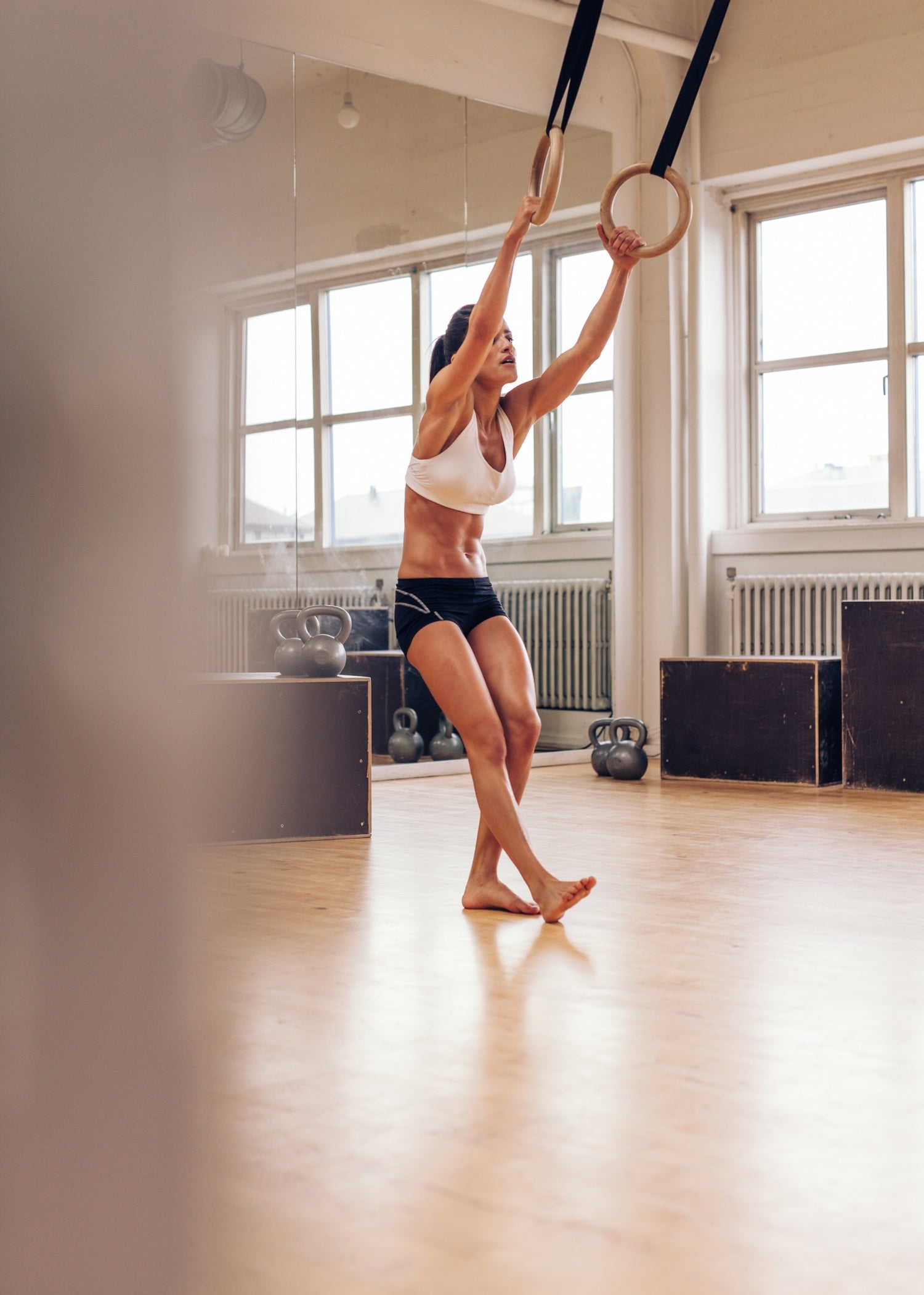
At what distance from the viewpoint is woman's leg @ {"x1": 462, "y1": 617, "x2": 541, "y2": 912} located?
3463 millimetres

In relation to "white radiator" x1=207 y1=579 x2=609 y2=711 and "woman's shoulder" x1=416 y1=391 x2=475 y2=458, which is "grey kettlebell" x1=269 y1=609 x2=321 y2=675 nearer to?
"woman's shoulder" x1=416 y1=391 x2=475 y2=458

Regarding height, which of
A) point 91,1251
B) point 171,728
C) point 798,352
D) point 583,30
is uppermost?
point 583,30

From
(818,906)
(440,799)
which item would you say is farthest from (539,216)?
(440,799)

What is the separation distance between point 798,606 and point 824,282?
1.85m

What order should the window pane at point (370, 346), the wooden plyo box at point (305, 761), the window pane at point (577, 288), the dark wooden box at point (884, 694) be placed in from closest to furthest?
the wooden plyo box at point (305, 761), the dark wooden box at point (884, 694), the window pane at point (370, 346), the window pane at point (577, 288)

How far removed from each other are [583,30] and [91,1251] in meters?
7.51

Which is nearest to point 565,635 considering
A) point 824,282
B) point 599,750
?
point 599,750

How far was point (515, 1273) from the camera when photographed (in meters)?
1.34

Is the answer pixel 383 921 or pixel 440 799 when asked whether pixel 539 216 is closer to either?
pixel 383 921

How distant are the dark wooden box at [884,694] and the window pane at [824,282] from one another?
2.21 metres

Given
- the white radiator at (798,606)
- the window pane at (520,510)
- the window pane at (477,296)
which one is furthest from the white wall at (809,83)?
the white radiator at (798,606)

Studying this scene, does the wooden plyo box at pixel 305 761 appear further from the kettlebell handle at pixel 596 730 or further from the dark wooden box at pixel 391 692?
the kettlebell handle at pixel 596 730

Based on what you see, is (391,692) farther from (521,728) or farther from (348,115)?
(521,728)

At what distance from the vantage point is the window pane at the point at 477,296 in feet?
21.9
